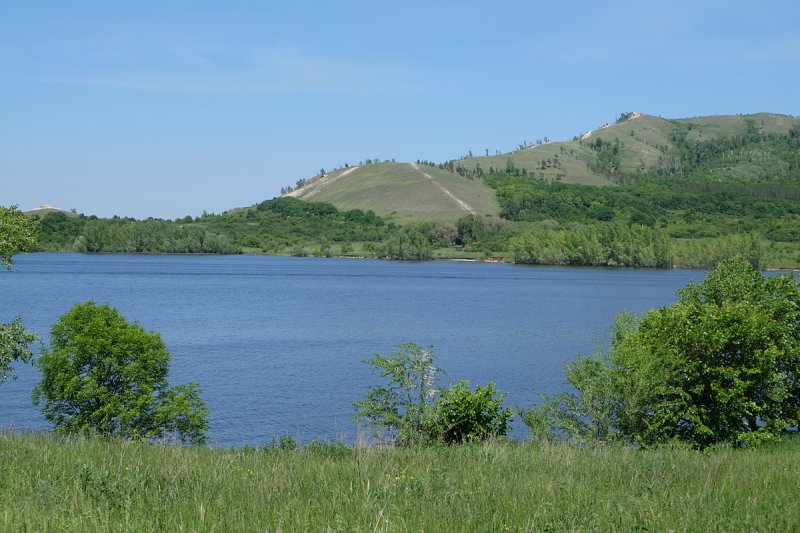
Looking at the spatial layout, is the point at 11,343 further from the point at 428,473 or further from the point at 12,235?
the point at 428,473

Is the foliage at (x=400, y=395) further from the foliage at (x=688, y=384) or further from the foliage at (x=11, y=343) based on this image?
the foliage at (x=11, y=343)

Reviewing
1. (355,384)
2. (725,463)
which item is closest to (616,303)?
(355,384)

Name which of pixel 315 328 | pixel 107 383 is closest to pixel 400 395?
pixel 107 383

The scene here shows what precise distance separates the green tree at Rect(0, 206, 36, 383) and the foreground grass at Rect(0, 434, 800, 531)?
13.2 m

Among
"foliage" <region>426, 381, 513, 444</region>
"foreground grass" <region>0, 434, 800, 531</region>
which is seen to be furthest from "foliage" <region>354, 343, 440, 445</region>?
"foreground grass" <region>0, 434, 800, 531</region>

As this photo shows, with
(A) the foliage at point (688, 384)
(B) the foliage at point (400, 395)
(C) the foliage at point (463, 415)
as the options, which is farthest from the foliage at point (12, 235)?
(A) the foliage at point (688, 384)

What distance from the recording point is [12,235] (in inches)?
1000

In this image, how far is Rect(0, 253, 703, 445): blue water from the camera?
42.7 metres

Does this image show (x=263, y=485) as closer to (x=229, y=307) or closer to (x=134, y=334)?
(x=134, y=334)

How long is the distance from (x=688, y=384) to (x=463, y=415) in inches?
379

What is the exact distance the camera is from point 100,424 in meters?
28.1

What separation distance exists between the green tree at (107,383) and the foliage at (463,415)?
9800mm

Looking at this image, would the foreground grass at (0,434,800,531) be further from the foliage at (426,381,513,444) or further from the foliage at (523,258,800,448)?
the foliage at (523,258,800,448)

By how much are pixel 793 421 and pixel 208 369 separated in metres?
35.4
